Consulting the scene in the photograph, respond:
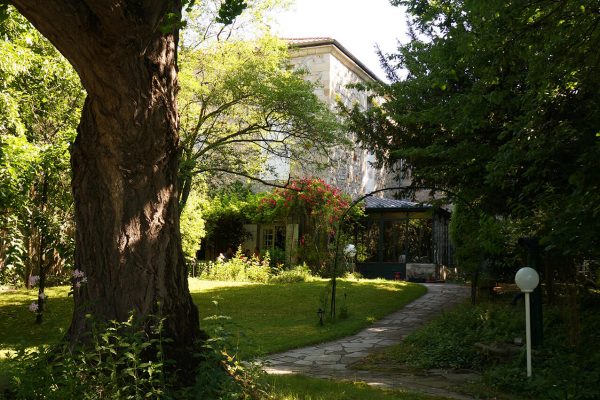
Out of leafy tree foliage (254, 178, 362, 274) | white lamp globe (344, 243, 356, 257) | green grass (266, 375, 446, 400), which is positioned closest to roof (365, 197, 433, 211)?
leafy tree foliage (254, 178, 362, 274)

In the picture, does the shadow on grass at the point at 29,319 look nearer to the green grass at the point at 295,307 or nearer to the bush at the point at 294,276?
the green grass at the point at 295,307

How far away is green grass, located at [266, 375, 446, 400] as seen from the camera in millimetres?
5012

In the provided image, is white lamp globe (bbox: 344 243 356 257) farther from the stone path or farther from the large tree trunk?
the large tree trunk

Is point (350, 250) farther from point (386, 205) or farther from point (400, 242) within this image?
point (386, 205)

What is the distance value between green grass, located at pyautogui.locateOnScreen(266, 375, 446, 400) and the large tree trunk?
127cm

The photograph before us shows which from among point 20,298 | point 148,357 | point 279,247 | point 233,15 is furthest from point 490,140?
point 279,247

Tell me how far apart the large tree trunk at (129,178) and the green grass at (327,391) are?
4.16 ft

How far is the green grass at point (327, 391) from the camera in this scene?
5.01 meters

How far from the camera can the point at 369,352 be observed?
27.1 feet

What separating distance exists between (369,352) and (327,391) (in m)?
3.07

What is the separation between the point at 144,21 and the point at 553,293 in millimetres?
8001

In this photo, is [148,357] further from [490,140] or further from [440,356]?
[490,140]

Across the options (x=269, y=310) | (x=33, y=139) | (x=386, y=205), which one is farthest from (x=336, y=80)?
(x=33, y=139)

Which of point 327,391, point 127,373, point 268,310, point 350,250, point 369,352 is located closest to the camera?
point 127,373
